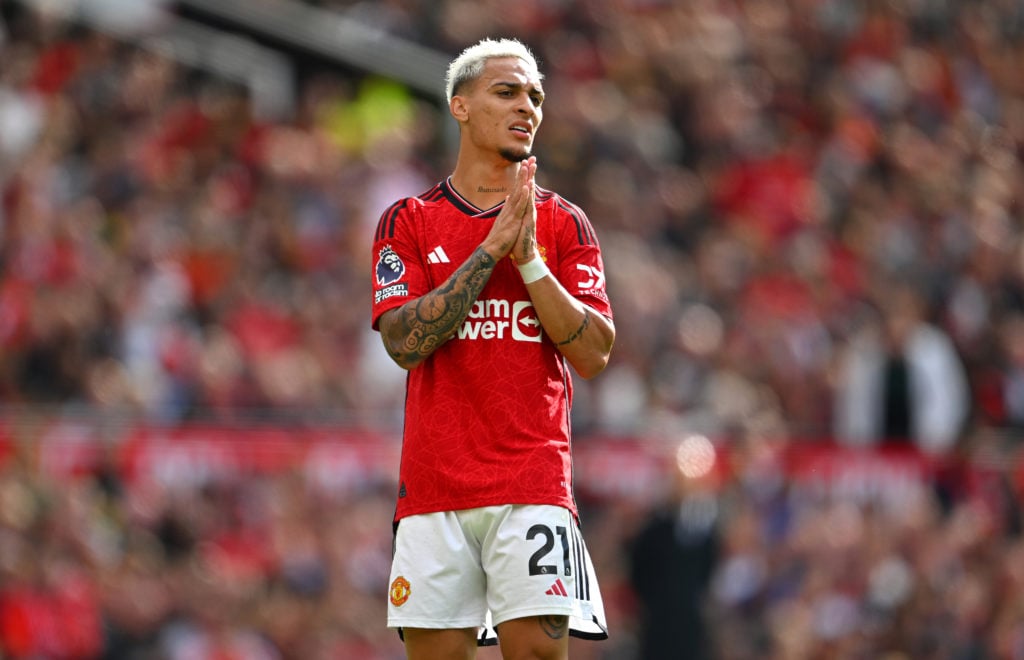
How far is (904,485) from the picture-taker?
576 inches

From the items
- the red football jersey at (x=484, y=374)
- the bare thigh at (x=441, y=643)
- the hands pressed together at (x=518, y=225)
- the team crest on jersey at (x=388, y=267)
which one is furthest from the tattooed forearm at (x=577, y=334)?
the bare thigh at (x=441, y=643)

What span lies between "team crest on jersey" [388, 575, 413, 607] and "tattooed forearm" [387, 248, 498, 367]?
0.78 metres

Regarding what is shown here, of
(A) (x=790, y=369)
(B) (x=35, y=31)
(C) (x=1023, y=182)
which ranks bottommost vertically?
(A) (x=790, y=369)

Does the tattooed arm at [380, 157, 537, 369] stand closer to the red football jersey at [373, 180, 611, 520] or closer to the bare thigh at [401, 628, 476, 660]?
the red football jersey at [373, 180, 611, 520]

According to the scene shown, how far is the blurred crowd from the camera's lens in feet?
44.7

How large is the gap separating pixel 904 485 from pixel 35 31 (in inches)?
360

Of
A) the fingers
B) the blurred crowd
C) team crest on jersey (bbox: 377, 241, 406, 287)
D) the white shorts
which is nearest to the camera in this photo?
the fingers

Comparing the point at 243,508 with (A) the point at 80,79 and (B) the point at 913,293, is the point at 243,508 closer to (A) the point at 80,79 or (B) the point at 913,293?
(A) the point at 80,79

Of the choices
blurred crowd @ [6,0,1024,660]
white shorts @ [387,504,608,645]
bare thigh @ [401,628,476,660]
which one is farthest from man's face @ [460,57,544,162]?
blurred crowd @ [6,0,1024,660]

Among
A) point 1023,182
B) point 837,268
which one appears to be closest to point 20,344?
point 837,268

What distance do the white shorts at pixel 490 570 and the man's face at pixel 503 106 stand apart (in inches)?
51.9

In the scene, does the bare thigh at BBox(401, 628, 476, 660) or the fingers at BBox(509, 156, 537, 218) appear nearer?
the fingers at BBox(509, 156, 537, 218)

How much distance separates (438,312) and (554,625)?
1179mm

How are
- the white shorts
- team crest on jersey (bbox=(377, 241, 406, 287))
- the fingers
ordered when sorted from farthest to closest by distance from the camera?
team crest on jersey (bbox=(377, 241, 406, 287))
the white shorts
the fingers
